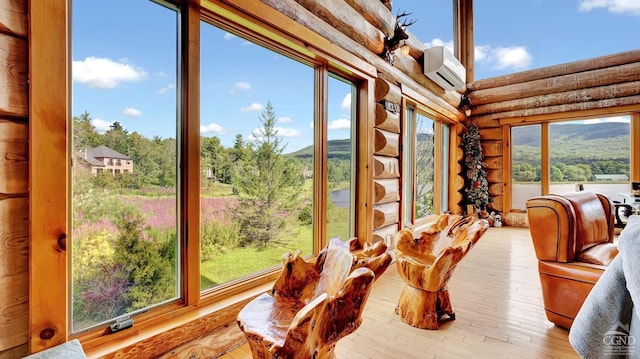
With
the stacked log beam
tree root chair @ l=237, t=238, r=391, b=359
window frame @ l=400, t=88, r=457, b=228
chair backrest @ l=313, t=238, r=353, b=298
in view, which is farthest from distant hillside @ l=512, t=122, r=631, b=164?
chair backrest @ l=313, t=238, r=353, b=298

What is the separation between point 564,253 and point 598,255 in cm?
27

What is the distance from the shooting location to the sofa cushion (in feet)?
6.58

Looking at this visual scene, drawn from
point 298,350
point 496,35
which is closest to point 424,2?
point 496,35

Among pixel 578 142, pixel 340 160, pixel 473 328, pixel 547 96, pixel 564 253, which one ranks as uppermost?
pixel 547 96

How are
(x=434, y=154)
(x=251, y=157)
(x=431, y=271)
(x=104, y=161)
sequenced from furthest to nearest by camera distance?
(x=434, y=154) → (x=251, y=157) → (x=431, y=271) → (x=104, y=161)

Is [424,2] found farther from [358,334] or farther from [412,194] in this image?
[358,334]

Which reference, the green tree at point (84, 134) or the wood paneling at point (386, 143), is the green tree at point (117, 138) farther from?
the wood paneling at point (386, 143)

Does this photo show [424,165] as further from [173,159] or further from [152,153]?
[152,153]

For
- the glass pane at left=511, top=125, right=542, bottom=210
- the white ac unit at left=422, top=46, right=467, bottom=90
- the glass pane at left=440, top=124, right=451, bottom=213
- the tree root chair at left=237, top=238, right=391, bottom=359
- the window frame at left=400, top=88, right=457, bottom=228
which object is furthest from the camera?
the glass pane at left=511, top=125, right=542, bottom=210

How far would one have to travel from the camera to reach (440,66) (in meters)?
4.10

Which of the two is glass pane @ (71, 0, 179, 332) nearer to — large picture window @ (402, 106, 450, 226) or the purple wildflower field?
the purple wildflower field

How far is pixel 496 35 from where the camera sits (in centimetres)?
627

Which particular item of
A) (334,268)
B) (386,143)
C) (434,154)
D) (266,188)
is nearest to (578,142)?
(434,154)

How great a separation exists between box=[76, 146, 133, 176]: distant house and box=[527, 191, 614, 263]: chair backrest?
2.76 meters
